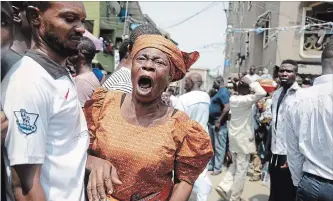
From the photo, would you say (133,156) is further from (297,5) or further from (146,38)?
(297,5)

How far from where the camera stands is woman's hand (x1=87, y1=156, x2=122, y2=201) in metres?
1.39

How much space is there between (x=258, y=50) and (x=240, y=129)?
50.5 ft

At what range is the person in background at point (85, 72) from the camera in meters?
2.56

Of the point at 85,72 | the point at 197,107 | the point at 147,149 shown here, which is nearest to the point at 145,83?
the point at 147,149

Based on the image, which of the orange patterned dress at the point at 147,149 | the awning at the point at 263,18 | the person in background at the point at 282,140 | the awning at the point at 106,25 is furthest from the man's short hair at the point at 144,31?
the awning at the point at 106,25

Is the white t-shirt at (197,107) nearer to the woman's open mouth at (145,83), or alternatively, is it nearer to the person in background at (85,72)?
the person in background at (85,72)

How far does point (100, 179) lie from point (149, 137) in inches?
12.9

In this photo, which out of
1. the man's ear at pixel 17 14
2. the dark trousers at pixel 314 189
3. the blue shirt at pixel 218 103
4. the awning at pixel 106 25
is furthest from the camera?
the awning at pixel 106 25

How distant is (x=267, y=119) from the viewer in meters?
6.22

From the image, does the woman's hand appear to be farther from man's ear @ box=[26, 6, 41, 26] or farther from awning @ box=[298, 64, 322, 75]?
awning @ box=[298, 64, 322, 75]

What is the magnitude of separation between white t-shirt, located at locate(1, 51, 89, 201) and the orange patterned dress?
0.27m

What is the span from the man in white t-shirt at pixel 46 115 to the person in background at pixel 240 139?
12.5ft

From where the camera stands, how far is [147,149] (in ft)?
5.32

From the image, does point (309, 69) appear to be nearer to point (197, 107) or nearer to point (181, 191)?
point (197, 107)
